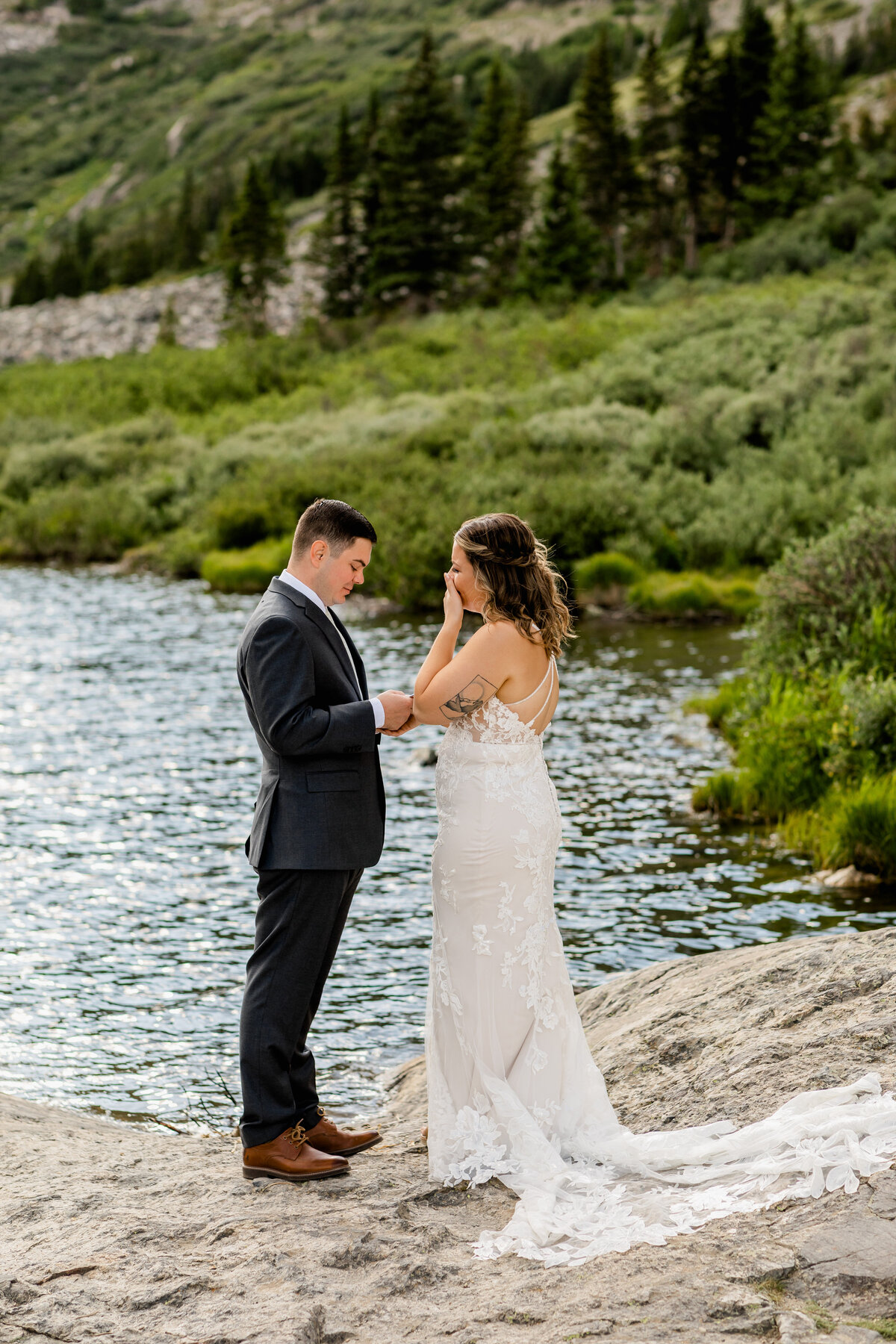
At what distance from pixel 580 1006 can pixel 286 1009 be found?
10.9ft

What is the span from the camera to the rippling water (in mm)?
9125

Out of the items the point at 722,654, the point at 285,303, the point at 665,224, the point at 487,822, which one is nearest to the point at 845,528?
the point at 722,654

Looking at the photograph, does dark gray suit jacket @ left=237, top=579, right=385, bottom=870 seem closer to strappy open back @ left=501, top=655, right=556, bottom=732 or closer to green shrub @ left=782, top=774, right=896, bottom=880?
strappy open back @ left=501, top=655, right=556, bottom=732

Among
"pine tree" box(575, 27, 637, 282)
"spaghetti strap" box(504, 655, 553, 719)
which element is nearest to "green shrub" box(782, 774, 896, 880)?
"spaghetti strap" box(504, 655, 553, 719)

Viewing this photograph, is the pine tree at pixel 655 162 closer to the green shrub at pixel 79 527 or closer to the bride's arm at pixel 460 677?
the green shrub at pixel 79 527

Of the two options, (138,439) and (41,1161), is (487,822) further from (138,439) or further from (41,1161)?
(138,439)

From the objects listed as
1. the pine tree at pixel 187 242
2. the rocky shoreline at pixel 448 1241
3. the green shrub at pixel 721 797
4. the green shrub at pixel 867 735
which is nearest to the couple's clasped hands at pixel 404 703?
the rocky shoreline at pixel 448 1241

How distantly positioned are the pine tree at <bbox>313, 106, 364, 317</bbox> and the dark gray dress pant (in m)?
69.7

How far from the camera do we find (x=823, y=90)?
69.9 m

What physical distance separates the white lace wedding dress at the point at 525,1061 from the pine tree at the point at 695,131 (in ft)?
219

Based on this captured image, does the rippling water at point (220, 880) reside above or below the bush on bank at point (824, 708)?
below

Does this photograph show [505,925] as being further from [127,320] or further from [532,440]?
[127,320]

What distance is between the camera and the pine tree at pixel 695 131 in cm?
6956

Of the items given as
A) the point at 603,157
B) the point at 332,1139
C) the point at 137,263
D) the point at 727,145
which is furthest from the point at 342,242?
the point at 332,1139
